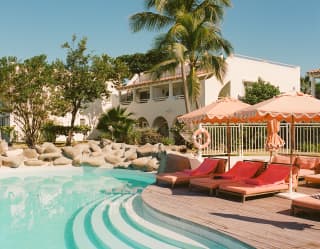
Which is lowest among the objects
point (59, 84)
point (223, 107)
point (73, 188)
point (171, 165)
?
point (73, 188)

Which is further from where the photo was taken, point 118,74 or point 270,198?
point 118,74

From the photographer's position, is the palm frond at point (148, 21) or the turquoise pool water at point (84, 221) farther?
the palm frond at point (148, 21)

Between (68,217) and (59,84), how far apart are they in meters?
20.5

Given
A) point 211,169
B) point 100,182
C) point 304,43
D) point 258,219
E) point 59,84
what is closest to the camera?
point 258,219

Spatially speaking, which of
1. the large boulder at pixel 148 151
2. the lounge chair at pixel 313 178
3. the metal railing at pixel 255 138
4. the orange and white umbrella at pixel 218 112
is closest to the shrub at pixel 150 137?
the large boulder at pixel 148 151

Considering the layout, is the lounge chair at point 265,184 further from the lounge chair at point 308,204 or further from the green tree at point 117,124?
the green tree at point 117,124

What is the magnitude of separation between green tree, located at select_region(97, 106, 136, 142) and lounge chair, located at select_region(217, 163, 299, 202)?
18729 millimetres

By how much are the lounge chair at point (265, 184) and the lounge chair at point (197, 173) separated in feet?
5.27

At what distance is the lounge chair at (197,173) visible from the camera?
1077cm

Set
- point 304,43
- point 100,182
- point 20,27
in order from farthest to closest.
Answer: point 304,43 < point 20,27 < point 100,182

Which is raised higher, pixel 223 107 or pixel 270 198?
pixel 223 107

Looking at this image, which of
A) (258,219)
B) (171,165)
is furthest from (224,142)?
(258,219)

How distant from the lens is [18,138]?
31.5 m

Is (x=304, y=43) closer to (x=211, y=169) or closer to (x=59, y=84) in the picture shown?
(x=211, y=169)
